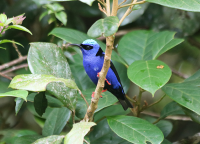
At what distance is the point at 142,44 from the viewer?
2.69 metres

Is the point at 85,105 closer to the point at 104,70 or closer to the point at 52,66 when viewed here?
the point at 52,66

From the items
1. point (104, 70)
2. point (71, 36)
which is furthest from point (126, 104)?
point (104, 70)

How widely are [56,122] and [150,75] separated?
37.6 inches

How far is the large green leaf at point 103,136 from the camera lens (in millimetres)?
2195

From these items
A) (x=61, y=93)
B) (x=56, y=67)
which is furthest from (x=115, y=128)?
(x=56, y=67)

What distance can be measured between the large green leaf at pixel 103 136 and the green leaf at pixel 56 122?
0.40m

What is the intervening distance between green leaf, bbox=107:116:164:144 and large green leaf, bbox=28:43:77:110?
37 cm

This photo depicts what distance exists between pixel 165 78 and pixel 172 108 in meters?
0.70

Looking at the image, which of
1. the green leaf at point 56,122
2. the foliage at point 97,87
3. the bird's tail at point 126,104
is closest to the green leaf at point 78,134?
the foliage at point 97,87

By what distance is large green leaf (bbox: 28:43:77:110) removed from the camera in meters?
1.64

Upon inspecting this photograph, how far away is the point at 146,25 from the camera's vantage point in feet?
12.3

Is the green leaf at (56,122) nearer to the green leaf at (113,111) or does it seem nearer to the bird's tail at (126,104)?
the green leaf at (113,111)

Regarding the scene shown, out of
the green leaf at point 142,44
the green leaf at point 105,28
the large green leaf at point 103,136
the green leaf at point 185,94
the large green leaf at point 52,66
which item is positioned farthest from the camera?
the green leaf at point 142,44

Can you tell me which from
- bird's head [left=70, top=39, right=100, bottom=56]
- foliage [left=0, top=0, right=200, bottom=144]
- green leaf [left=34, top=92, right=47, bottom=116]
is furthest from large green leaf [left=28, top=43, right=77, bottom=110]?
bird's head [left=70, top=39, right=100, bottom=56]
